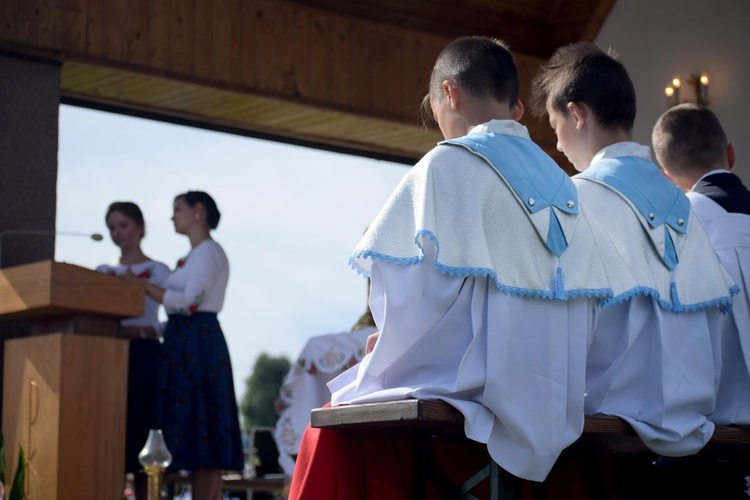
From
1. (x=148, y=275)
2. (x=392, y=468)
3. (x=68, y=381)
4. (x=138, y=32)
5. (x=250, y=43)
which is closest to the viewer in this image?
(x=392, y=468)

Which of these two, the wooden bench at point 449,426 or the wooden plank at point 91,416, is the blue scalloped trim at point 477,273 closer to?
the wooden bench at point 449,426

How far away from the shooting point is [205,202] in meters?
5.47

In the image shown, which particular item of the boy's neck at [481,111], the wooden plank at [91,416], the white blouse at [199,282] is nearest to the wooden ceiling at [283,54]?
the white blouse at [199,282]

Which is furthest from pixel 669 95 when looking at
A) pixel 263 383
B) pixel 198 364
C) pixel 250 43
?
pixel 263 383

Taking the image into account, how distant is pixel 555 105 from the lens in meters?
2.79

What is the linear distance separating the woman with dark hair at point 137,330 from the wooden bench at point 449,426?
3.11 metres

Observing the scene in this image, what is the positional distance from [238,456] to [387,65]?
3.22 metres

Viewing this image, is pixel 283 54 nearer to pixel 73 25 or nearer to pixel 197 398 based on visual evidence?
pixel 73 25

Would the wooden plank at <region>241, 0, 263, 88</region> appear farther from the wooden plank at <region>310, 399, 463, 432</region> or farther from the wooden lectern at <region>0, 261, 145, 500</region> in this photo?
the wooden plank at <region>310, 399, 463, 432</region>

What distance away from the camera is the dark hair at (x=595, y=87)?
108 inches

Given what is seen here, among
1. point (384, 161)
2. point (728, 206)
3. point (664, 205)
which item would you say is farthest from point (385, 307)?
point (384, 161)

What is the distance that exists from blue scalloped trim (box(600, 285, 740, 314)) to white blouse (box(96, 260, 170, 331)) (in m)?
3.40

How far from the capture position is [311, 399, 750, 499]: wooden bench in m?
2.08

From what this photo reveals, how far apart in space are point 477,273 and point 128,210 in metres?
3.71
